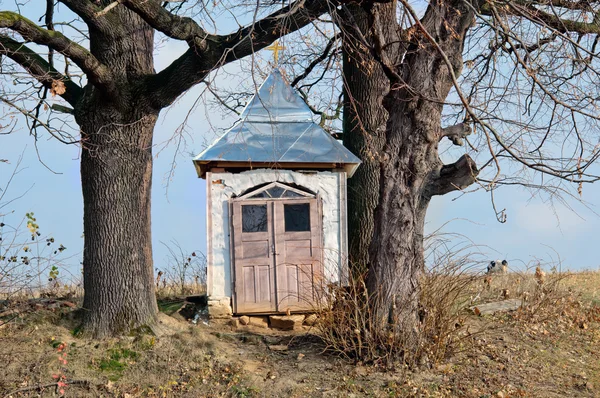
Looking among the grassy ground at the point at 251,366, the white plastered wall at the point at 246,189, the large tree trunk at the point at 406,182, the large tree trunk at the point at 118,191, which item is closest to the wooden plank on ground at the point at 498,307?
the grassy ground at the point at 251,366

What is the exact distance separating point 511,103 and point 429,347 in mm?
4618

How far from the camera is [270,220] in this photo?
10195mm

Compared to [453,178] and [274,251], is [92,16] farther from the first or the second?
[453,178]

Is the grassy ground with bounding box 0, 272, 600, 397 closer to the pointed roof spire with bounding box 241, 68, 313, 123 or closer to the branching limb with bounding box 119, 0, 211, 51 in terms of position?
the pointed roof spire with bounding box 241, 68, 313, 123

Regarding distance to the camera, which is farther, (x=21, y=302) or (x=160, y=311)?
(x=160, y=311)

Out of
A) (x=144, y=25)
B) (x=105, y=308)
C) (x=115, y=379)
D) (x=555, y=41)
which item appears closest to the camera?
(x=115, y=379)

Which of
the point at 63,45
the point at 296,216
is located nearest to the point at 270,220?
the point at 296,216

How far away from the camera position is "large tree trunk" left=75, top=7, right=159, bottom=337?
8.95 meters

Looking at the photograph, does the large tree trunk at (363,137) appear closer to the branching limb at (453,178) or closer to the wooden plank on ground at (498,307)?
the branching limb at (453,178)

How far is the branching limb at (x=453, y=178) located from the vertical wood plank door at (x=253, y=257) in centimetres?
281

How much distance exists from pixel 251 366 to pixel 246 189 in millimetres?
3203

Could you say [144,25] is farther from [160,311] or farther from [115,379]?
[115,379]

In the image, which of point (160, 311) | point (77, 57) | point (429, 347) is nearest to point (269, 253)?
point (160, 311)

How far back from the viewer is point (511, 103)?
10102 millimetres
